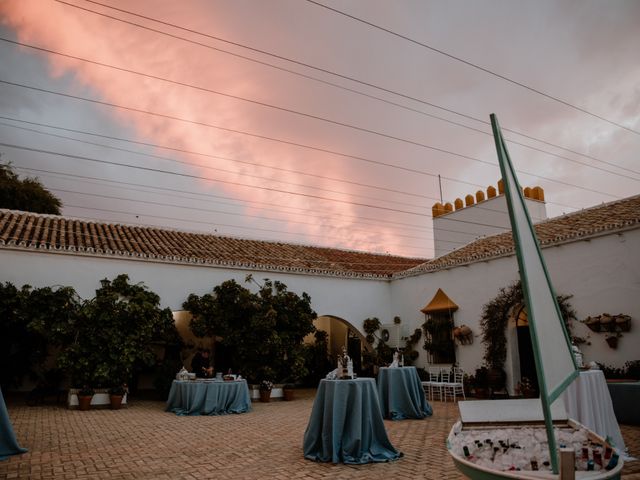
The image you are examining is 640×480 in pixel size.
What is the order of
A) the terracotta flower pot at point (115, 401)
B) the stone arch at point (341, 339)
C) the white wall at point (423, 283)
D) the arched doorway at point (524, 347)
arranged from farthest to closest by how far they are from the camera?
the stone arch at point (341, 339) < the arched doorway at point (524, 347) < the terracotta flower pot at point (115, 401) < the white wall at point (423, 283)

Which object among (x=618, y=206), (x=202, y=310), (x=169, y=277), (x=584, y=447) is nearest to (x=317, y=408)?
(x=584, y=447)

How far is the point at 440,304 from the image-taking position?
1266 cm

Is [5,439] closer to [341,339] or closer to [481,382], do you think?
[481,382]

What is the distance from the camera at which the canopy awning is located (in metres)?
12.5

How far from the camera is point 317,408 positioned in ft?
17.6

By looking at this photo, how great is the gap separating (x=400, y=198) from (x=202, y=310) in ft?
20.5

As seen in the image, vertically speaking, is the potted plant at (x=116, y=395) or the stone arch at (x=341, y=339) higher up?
the stone arch at (x=341, y=339)

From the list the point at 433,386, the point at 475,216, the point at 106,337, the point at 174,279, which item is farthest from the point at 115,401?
the point at 475,216

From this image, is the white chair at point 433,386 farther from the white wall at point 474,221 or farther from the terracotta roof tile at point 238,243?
the white wall at point 474,221

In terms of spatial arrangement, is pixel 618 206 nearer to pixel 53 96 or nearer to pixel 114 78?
pixel 114 78

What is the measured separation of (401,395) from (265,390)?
469cm

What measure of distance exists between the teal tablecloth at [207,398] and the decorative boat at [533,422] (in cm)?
668

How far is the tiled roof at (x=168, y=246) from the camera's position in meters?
11.1

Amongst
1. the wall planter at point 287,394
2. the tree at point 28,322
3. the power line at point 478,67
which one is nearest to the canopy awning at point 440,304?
the wall planter at point 287,394
